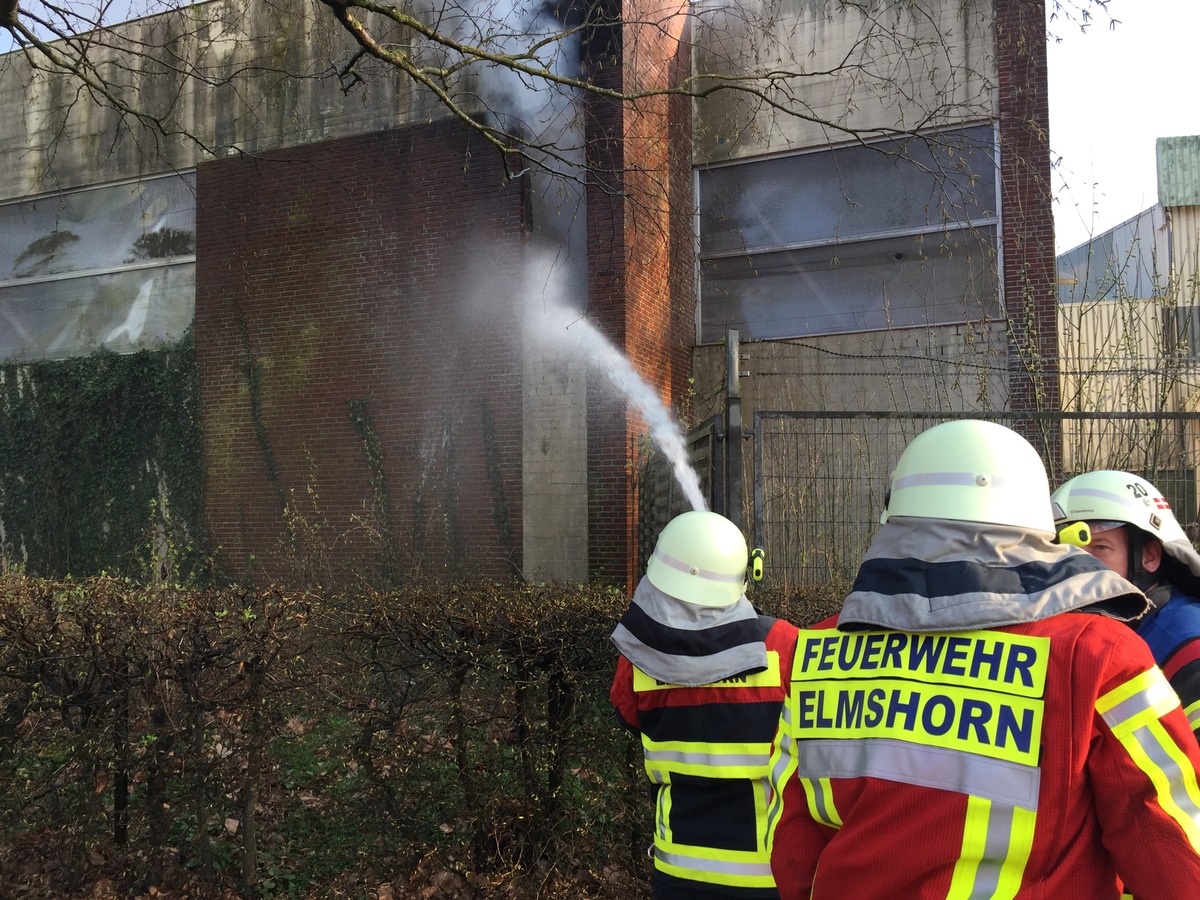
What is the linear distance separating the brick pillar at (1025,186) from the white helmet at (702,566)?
26.4 feet

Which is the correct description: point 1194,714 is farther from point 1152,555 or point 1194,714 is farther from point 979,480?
point 979,480

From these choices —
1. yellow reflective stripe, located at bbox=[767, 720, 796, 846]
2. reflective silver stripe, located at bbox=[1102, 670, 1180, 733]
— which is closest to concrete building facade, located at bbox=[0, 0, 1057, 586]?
yellow reflective stripe, located at bbox=[767, 720, 796, 846]

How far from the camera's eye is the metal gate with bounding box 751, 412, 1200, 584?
615cm

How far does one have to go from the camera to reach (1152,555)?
2.85 m

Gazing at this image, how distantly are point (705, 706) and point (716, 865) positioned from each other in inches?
17.9

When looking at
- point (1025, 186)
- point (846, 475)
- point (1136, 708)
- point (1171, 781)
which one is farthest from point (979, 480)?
point (1025, 186)

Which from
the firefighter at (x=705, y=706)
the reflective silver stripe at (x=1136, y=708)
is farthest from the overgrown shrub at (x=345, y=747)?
the reflective silver stripe at (x=1136, y=708)

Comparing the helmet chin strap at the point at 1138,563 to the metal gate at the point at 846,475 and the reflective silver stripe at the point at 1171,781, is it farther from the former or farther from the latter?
the metal gate at the point at 846,475

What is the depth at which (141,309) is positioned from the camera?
12523 mm

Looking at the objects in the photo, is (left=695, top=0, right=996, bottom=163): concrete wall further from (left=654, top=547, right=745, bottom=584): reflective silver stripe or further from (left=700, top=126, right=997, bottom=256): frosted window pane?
(left=654, top=547, right=745, bottom=584): reflective silver stripe

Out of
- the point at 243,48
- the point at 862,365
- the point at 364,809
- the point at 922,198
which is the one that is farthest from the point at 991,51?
the point at 364,809

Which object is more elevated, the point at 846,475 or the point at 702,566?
the point at 846,475

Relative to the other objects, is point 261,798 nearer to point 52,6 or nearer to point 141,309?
point 52,6

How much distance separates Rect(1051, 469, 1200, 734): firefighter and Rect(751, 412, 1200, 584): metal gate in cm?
268
